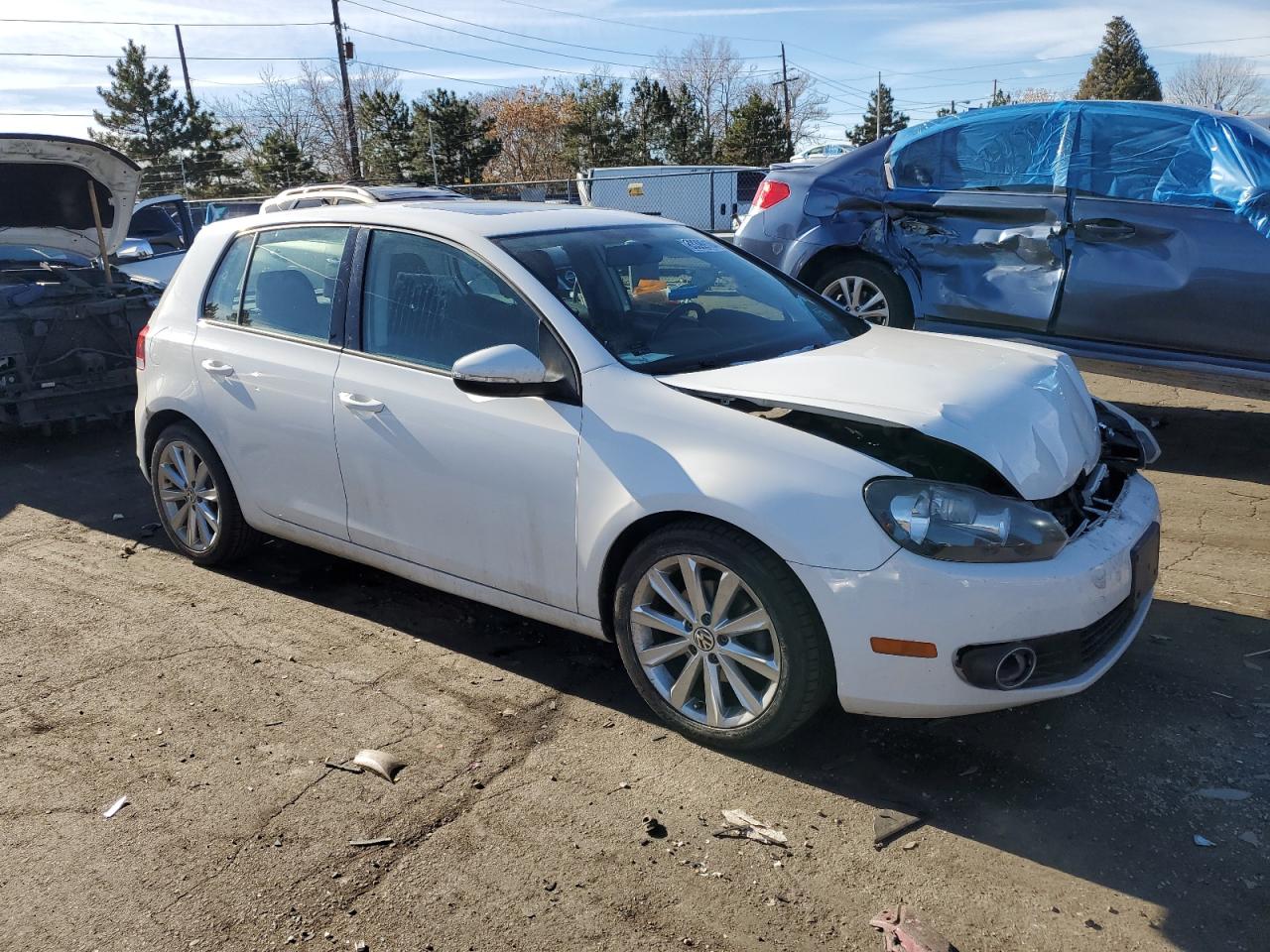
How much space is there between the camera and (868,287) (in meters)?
7.39

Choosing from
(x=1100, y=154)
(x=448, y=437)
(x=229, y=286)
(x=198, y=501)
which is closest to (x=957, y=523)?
(x=448, y=437)

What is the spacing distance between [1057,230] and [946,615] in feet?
14.5

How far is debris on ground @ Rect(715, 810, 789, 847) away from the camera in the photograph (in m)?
3.00

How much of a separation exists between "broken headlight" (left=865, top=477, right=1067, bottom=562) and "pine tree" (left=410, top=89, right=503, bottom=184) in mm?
48189

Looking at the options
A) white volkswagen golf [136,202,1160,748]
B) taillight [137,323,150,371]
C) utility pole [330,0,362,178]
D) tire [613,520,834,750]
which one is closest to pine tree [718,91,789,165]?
utility pole [330,0,362,178]

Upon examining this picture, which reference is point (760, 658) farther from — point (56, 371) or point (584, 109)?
point (584, 109)

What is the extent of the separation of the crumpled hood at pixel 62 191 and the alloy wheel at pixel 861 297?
5.42 metres

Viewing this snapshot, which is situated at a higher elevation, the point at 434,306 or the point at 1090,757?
the point at 434,306

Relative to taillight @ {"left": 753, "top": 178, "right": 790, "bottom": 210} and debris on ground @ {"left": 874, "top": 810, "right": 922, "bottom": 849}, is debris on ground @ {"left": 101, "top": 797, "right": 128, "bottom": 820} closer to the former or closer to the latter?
debris on ground @ {"left": 874, "top": 810, "right": 922, "bottom": 849}

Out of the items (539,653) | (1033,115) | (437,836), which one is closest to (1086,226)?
(1033,115)

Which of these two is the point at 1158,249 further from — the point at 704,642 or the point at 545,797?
the point at 545,797

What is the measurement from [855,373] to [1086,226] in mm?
3740

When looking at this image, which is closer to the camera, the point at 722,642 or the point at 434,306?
the point at 722,642

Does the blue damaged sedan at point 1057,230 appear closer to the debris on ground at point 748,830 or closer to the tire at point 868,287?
Result: the tire at point 868,287
